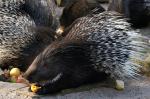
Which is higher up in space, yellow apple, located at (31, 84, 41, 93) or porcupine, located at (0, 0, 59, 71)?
porcupine, located at (0, 0, 59, 71)

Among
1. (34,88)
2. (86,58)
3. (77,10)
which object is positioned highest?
(77,10)

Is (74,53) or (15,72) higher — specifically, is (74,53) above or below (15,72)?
above

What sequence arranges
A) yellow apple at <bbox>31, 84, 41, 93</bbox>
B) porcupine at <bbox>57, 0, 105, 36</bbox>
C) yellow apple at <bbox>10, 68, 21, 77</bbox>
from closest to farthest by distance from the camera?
yellow apple at <bbox>31, 84, 41, 93</bbox> → yellow apple at <bbox>10, 68, 21, 77</bbox> → porcupine at <bbox>57, 0, 105, 36</bbox>

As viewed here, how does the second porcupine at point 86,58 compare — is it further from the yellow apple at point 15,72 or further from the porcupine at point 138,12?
the porcupine at point 138,12

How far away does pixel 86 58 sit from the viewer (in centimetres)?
268

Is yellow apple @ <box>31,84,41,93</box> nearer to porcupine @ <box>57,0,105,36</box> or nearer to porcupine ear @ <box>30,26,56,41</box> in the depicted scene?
porcupine ear @ <box>30,26,56,41</box>

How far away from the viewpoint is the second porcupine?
8.73 feet

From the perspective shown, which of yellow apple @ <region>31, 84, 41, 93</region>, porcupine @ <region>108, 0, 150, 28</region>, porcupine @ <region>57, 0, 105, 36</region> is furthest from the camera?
porcupine @ <region>108, 0, 150, 28</region>

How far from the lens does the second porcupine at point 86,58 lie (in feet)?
8.73

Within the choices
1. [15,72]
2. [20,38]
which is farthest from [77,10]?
[15,72]

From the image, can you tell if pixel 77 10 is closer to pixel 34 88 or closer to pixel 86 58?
pixel 86 58

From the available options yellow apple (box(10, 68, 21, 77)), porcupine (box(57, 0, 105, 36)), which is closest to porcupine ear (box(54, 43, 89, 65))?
yellow apple (box(10, 68, 21, 77))

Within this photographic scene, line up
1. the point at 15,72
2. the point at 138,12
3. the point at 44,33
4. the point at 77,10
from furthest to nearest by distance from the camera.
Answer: the point at 138,12 → the point at 77,10 → the point at 44,33 → the point at 15,72

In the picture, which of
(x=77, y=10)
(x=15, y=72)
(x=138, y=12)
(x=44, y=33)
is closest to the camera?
(x=15, y=72)
